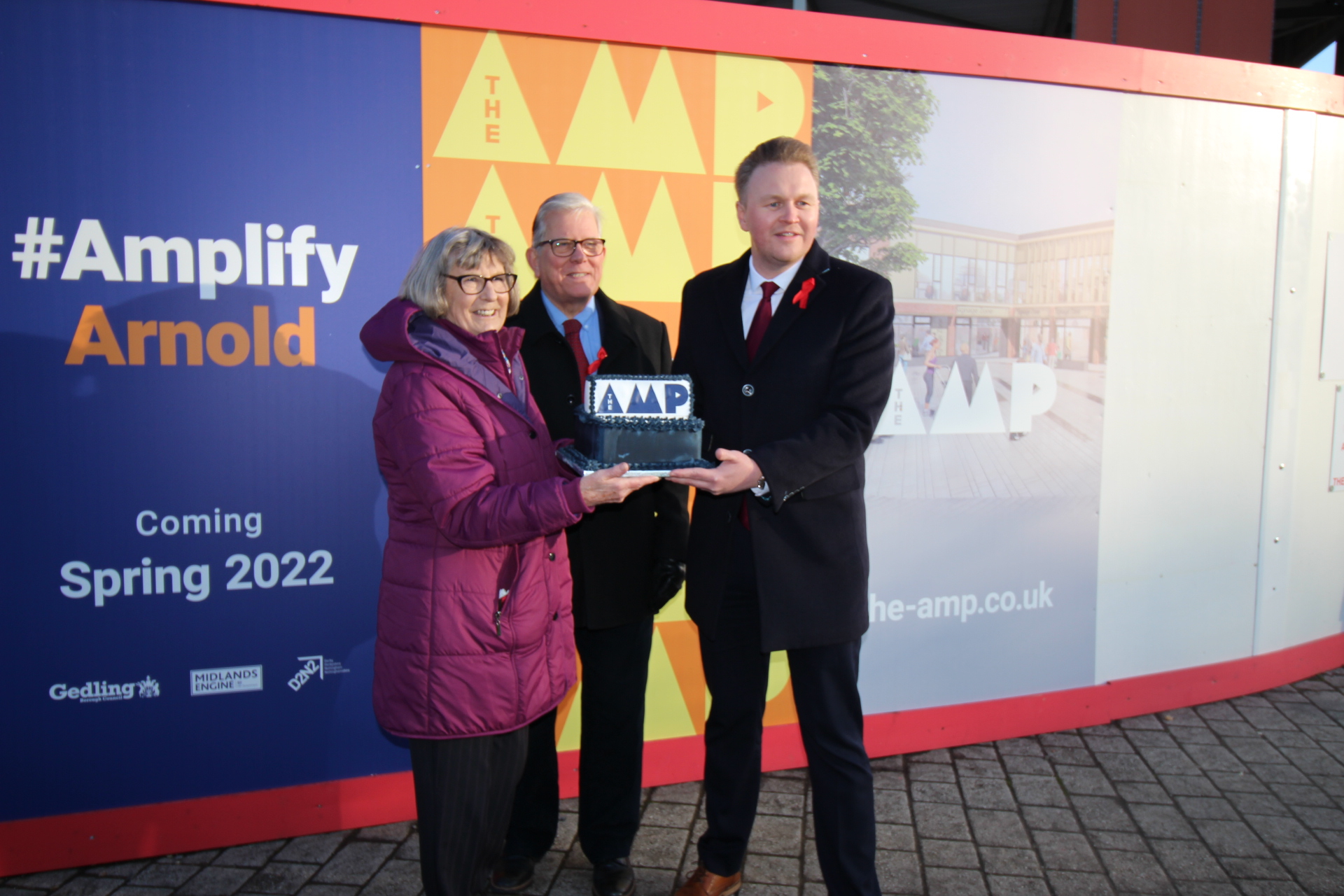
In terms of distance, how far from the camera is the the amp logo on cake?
2.25 meters

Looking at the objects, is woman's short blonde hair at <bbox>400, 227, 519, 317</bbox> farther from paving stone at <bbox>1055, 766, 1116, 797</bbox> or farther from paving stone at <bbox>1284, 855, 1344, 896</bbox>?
paving stone at <bbox>1284, 855, 1344, 896</bbox>

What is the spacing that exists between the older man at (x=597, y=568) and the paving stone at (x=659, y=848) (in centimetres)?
18

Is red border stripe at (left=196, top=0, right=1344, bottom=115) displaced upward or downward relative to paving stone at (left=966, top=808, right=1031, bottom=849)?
upward

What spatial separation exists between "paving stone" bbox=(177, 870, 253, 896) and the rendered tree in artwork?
10.2 feet

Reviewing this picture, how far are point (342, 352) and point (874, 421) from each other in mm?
1878

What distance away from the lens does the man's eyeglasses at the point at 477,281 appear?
7.04 feet

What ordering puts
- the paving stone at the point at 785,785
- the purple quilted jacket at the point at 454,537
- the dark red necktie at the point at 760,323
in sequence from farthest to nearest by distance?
the paving stone at the point at 785,785 → the dark red necktie at the point at 760,323 → the purple quilted jacket at the point at 454,537

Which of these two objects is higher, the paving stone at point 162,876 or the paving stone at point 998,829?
the paving stone at point 998,829

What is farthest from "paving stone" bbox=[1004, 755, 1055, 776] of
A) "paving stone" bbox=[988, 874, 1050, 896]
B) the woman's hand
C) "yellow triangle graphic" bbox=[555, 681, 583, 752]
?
the woman's hand

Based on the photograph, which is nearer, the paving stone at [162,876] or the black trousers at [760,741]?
the black trousers at [760,741]

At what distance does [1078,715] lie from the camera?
13.2 feet

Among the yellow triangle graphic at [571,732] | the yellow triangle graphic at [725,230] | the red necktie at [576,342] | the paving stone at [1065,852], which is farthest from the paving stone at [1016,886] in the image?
the yellow triangle graphic at [725,230]

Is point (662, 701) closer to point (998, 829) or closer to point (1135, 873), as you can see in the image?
point (998, 829)

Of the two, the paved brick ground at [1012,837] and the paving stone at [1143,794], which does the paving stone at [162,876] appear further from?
the paving stone at [1143,794]
